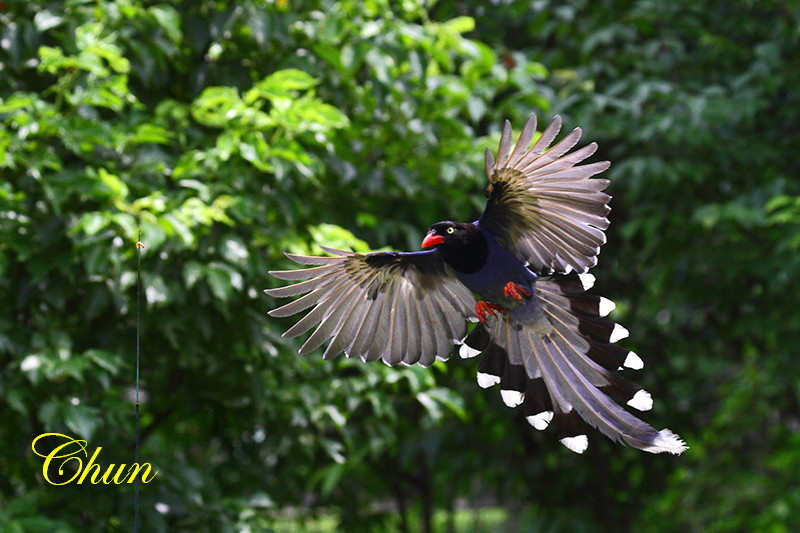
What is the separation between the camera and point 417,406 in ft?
14.2

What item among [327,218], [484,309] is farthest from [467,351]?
[327,218]

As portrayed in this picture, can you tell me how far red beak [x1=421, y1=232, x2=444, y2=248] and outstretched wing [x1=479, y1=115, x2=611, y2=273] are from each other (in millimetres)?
74

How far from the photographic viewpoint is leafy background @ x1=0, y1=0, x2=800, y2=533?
276cm

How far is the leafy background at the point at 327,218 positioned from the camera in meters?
2.76

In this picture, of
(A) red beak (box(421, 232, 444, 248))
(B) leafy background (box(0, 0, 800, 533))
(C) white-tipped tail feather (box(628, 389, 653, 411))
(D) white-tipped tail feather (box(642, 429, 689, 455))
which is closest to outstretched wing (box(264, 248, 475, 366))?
(A) red beak (box(421, 232, 444, 248))

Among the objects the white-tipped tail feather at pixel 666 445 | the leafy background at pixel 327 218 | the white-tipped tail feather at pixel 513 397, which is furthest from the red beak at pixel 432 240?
the leafy background at pixel 327 218

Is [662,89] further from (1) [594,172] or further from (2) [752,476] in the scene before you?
(1) [594,172]

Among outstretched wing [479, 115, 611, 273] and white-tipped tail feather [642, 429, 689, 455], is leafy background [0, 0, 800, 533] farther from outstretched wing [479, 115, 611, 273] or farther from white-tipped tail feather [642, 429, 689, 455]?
white-tipped tail feather [642, 429, 689, 455]

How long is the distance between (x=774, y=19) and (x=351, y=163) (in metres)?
2.14

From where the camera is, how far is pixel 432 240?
4.85 ft

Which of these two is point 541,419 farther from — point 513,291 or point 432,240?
point 432,240

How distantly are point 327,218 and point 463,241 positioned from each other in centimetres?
198

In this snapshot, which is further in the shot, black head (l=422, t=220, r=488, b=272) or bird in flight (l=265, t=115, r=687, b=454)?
black head (l=422, t=220, r=488, b=272)

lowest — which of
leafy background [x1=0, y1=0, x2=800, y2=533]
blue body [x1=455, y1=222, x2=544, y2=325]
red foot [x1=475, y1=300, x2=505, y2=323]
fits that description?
leafy background [x1=0, y1=0, x2=800, y2=533]
